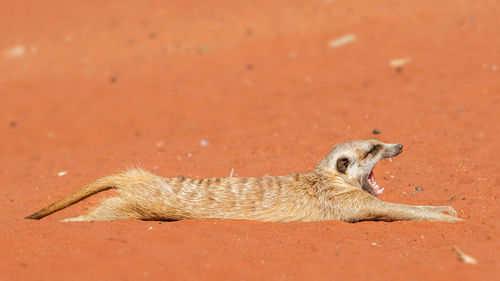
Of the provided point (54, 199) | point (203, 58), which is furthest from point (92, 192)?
point (203, 58)

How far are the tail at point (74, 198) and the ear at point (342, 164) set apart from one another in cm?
171

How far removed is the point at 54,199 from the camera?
504cm

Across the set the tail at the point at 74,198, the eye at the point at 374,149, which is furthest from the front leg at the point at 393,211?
the tail at the point at 74,198

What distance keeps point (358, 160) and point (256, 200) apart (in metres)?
0.90

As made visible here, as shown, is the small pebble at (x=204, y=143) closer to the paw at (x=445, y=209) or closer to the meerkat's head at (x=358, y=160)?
the meerkat's head at (x=358, y=160)

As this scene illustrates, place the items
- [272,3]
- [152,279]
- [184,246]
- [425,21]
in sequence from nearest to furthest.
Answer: [152,279] → [184,246] → [425,21] → [272,3]

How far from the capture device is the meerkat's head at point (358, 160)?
449 cm

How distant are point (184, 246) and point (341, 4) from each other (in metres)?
8.40

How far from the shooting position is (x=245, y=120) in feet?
24.6

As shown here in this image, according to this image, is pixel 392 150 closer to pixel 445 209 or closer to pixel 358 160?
pixel 358 160

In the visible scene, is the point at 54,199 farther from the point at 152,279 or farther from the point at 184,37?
the point at 184,37

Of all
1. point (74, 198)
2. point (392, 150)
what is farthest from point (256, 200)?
point (74, 198)

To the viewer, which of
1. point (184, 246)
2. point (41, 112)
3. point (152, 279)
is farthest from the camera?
point (41, 112)

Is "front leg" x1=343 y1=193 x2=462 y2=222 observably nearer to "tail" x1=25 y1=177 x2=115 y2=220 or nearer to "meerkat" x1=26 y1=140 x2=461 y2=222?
"meerkat" x1=26 y1=140 x2=461 y2=222
